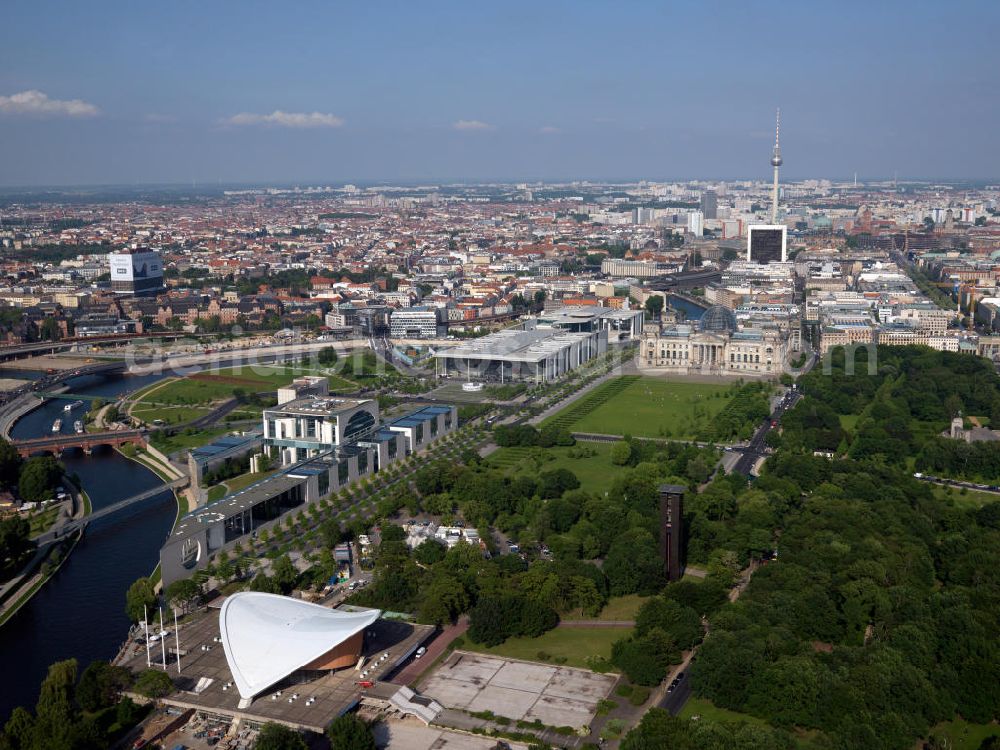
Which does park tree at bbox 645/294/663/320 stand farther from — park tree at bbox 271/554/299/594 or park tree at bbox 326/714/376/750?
park tree at bbox 326/714/376/750

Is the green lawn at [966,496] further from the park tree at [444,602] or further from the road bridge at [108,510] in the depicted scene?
the road bridge at [108,510]

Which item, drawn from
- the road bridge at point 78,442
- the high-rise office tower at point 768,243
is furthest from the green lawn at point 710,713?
the high-rise office tower at point 768,243

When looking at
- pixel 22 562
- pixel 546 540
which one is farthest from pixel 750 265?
pixel 22 562

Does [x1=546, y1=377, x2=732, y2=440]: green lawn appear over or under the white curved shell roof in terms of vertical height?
under

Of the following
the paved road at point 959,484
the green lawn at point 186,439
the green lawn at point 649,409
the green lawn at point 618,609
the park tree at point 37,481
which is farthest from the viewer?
the green lawn at point 649,409

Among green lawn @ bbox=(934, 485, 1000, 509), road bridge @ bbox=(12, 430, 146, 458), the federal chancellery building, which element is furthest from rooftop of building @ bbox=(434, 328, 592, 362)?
green lawn @ bbox=(934, 485, 1000, 509)

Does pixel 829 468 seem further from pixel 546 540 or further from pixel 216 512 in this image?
pixel 216 512

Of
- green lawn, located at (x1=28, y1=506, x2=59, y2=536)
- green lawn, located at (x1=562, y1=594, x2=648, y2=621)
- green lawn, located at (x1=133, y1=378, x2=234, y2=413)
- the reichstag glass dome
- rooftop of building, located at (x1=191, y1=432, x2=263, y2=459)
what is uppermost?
the reichstag glass dome
